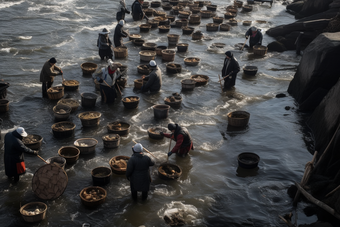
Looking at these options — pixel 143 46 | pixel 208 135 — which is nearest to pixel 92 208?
pixel 208 135

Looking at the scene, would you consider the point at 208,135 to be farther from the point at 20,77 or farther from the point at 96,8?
the point at 96,8

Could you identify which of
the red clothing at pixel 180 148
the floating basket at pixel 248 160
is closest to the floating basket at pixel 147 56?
the red clothing at pixel 180 148

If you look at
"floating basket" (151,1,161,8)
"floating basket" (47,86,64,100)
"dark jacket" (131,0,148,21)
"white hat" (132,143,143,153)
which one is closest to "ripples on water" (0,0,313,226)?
"floating basket" (47,86,64,100)

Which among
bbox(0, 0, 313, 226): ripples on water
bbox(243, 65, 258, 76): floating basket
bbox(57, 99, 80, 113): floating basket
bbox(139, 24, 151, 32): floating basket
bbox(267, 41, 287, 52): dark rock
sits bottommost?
bbox(0, 0, 313, 226): ripples on water

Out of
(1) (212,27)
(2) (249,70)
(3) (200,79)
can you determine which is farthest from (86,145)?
(1) (212,27)

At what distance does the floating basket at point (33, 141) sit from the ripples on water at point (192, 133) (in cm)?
29

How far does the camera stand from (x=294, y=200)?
7.88m

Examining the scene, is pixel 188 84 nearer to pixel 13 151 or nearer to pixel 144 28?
pixel 13 151

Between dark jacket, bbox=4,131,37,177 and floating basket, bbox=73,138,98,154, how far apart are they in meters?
1.59

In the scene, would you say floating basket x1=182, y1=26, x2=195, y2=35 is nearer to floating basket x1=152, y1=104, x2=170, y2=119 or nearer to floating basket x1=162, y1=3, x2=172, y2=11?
floating basket x1=162, y1=3, x2=172, y2=11

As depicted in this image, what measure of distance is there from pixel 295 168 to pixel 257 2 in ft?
93.6

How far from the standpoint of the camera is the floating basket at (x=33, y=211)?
7.15 m

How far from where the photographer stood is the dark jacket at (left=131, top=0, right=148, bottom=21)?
77.2 feet

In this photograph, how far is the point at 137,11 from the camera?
78.1 ft
